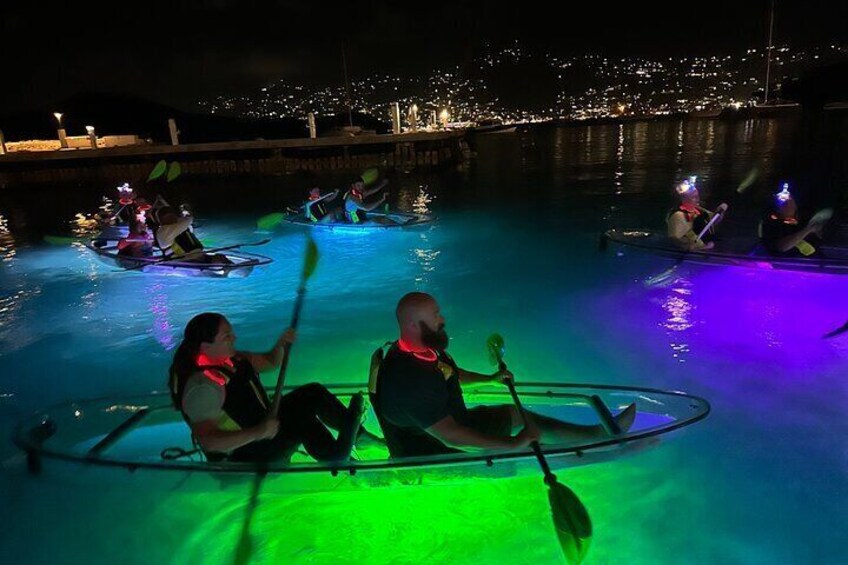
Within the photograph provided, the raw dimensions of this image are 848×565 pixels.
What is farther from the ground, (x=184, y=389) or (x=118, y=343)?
(x=184, y=389)

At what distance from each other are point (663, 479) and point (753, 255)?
5.62m

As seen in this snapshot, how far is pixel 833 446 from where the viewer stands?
5.24 metres

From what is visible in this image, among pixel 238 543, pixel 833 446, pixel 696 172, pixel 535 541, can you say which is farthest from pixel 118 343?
pixel 696 172

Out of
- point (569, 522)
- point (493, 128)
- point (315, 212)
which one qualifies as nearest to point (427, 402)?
point (569, 522)

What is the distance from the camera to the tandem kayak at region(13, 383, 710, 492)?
3.93 m

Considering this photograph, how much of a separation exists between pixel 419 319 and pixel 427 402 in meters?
0.50

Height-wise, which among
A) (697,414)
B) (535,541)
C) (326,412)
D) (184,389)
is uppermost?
(184,389)

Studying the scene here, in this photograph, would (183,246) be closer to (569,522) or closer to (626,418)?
(626,418)

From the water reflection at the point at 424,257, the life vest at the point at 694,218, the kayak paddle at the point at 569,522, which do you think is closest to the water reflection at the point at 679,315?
the life vest at the point at 694,218

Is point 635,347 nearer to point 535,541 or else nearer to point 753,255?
point 753,255

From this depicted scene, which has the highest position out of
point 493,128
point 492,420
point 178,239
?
point 493,128

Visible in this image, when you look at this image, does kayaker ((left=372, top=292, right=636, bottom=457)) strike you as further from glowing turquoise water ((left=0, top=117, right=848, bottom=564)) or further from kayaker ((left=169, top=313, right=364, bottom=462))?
glowing turquoise water ((left=0, top=117, right=848, bottom=564))

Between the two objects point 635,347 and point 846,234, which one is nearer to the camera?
point 635,347

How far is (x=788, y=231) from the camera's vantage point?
9.00 metres
